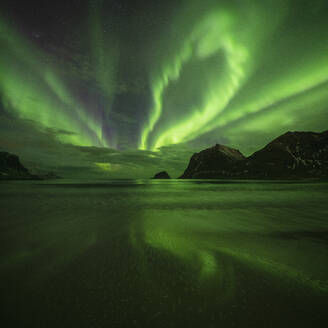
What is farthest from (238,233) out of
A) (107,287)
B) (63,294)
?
(63,294)

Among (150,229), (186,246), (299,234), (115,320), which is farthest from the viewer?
(150,229)

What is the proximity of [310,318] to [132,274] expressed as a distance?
170 inches

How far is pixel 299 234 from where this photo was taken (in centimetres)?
862

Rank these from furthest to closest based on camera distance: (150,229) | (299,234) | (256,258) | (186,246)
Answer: (150,229) < (299,234) < (186,246) < (256,258)

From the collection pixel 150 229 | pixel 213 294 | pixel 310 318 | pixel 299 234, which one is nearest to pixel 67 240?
pixel 150 229

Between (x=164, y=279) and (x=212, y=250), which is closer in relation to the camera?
(x=164, y=279)

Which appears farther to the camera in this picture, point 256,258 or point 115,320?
point 256,258

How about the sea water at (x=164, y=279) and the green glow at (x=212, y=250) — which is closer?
the sea water at (x=164, y=279)

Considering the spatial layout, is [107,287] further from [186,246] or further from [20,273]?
[186,246]

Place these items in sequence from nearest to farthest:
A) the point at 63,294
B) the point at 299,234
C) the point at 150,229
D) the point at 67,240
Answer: the point at 63,294 → the point at 67,240 → the point at 299,234 → the point at 150,229

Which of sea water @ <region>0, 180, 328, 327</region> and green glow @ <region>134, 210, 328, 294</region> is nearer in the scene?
sea water @ <region>0, 180, 328, 327</region>

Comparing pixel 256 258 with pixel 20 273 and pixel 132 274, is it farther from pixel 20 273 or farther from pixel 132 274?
pixel 20 273

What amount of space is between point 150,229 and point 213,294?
6565 mm

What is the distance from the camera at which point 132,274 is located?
4.91 meters
